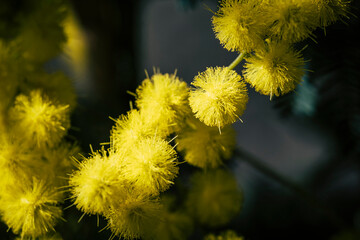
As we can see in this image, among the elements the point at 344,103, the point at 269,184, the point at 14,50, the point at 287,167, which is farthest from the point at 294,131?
the point at 14,50

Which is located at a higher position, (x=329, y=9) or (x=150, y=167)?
(x=329, y=9)

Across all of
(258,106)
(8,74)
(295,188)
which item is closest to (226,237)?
(295,188)

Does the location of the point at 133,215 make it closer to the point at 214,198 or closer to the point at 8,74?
the point at 214,198

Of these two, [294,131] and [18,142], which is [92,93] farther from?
[294,131]

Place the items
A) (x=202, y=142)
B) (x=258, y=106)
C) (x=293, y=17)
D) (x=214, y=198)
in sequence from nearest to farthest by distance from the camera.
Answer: (x=293, y=17) < (x=202, y=142) < (x=214, y=198) < (x=258, y=106)

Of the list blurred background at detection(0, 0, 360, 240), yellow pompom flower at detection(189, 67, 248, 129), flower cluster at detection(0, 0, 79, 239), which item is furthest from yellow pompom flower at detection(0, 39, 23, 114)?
yellow pompom flower at detection(189, 67, 248, 129)

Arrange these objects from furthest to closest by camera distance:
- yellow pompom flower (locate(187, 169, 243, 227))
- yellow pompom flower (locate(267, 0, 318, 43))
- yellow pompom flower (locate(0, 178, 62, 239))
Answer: yellow pompom flower (locate(187, 169, 243, 227)) < yellow pompom flower (locate(0, 178, 62, 239)) < yellow pompom flower (locate(267, 0, 318, 43))

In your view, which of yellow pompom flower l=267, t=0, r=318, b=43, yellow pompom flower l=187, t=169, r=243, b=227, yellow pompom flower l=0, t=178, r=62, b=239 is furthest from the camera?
yellow pompom flower l=187, t=169, r=243, b=227

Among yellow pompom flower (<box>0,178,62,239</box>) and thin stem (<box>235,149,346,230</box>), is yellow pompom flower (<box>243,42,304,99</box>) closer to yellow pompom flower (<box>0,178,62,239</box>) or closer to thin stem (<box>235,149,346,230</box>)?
thin stem (<box>235,149,346,230</box>)
